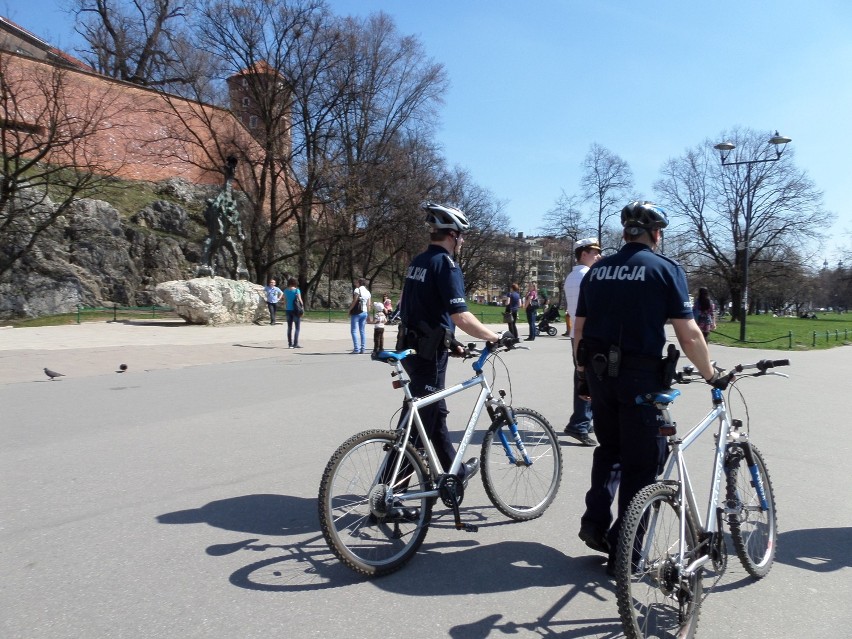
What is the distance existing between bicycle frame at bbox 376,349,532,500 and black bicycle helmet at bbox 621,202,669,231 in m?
1.28

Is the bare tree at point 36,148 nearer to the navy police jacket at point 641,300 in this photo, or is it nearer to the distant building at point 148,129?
the distant building at point 148,129

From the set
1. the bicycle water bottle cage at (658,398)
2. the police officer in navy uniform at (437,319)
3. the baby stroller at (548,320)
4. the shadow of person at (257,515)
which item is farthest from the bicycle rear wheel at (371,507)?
the baby stroller at (548,320)

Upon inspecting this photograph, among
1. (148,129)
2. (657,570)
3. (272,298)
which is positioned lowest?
(657,570)

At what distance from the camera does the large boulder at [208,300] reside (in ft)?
82.1

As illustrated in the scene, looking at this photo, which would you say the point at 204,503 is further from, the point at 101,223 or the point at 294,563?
the point at 101,223

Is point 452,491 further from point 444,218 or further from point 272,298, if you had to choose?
point 272,298

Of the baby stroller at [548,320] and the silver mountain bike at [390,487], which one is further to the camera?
the baby stroller at [548,320]

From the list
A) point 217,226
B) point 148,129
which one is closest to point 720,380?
point 217,226

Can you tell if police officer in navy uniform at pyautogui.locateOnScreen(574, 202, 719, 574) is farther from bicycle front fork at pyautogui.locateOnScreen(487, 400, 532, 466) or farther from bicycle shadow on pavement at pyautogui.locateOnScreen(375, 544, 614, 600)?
bicycle front fork at pyautogui.locateOnScreen(487, 400, 532, 466)

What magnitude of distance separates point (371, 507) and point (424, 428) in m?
0.58

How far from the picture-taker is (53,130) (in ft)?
82.3

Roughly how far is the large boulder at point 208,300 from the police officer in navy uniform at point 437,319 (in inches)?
863

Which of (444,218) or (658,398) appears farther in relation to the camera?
(444,218)

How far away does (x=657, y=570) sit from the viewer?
305 centimetres
